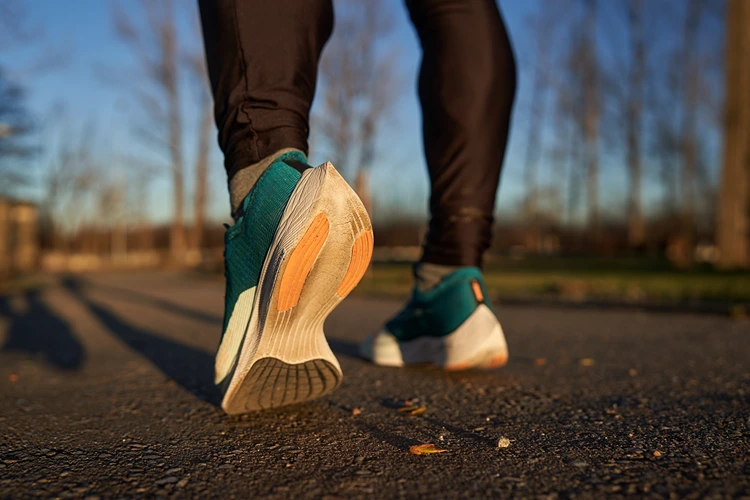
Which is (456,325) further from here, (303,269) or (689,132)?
(689,132)

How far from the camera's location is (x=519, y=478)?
98cm

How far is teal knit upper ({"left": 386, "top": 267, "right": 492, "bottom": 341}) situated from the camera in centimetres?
188

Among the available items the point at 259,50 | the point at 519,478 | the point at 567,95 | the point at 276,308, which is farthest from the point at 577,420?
the point at 567,95

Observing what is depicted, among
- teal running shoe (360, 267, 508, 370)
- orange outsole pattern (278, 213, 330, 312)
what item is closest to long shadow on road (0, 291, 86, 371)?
teal running shoe (360, 267, 508, 370)

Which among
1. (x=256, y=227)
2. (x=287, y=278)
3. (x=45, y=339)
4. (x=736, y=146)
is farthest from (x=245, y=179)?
Answer: (x=736, y=146)

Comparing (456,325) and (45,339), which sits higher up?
(456,325)

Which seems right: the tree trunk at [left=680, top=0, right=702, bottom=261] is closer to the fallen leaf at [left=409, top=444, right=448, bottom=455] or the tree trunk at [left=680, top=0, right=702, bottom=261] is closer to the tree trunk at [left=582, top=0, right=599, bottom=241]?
the tree trunk at [left=582, top=0, right=599, bottom=241]

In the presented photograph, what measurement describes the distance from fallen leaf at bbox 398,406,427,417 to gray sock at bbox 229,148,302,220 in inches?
23.7

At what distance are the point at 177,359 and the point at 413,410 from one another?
1.38m

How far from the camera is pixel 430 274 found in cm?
199

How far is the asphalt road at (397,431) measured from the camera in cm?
97

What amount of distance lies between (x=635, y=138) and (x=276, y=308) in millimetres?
23043

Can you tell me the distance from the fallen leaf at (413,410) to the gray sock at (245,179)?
1.97ft

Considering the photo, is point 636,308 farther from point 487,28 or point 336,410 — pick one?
point 336,410
